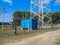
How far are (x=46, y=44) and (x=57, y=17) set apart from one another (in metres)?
76.1

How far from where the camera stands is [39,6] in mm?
45969

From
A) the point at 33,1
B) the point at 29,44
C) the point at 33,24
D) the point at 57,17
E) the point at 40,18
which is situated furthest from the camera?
the point at 57,17

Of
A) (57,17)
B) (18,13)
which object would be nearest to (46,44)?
(57,17)

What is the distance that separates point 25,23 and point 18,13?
57.0 meters

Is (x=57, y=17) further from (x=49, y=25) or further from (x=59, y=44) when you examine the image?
(x=59, y=44)

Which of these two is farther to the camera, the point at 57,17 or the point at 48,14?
the point at 57,17

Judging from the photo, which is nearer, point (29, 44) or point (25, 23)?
point (29, 44)

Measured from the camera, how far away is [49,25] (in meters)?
51.8

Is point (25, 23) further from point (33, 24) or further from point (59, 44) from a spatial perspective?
point (59, 44)

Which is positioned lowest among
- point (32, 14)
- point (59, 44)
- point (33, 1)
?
point (59, 44)

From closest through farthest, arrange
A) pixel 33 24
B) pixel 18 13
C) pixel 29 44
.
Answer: pixel 29 44
pixel 33 24
pixel 18 13

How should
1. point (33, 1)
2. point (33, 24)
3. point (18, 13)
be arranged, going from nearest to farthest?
point (33, 24) < point (33, 1) < point (18, 13)

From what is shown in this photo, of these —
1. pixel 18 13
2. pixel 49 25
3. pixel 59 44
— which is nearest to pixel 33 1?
pixel 49 25

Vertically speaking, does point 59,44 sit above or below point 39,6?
below
